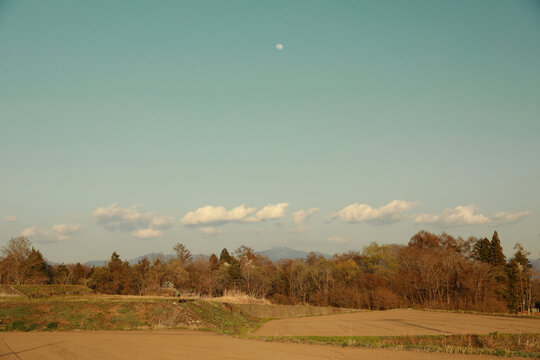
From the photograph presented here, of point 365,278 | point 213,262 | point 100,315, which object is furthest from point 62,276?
point 365,278

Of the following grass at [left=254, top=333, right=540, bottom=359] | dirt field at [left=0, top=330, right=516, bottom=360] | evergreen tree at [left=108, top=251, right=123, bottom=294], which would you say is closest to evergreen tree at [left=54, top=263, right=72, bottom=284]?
evergreen tree at [left=108, top=251, right=123, bottom=294]

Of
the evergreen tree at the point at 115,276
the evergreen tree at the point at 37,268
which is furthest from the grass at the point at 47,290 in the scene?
the evergreen tree at the point at 37,268

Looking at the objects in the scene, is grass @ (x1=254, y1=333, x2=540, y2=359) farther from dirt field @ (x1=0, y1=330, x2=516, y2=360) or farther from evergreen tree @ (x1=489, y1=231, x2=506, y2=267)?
evergreen tree @ (x1=489, y1=231, x2=506, y2=267)

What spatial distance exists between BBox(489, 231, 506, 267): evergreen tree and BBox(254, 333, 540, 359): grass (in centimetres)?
5059

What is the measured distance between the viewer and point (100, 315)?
2608cm

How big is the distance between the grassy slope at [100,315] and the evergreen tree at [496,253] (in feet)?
189

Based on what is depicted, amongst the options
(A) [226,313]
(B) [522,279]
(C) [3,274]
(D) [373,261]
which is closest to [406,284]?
(D) [373,261]

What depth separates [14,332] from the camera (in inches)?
882

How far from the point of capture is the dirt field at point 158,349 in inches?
629

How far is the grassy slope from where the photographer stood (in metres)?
24.1

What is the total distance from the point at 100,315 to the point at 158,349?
10.9m

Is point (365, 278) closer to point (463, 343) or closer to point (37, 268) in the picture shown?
point (463, 343)

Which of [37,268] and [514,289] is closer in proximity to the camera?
[514,289]

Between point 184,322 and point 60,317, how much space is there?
8.46m
